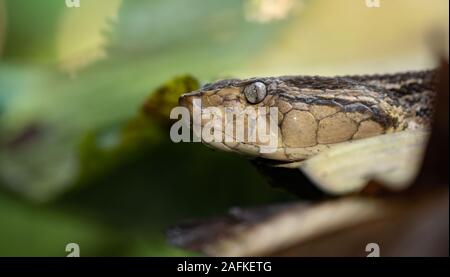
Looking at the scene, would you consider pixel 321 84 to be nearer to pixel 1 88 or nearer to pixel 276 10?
pixel 276 10

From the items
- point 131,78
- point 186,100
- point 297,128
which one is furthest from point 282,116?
point 131,78

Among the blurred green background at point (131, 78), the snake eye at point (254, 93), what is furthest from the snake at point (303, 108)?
the blurred green background at point (131, 78)

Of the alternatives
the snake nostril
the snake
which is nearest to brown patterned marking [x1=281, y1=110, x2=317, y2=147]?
the snake

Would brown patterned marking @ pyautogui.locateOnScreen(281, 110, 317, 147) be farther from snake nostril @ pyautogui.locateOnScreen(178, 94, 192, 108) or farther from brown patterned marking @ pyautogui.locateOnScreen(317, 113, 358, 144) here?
snake nostril @ pyautogui.locateOnScreen(178, 94, 192, 108)

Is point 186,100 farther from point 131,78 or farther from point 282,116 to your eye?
point 131,78

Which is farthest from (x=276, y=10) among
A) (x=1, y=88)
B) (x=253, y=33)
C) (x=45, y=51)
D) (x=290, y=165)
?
(x=1, y=88)

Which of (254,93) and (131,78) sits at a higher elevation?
(131,78)

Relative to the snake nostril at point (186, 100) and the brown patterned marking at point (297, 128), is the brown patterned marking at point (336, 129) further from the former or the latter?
the snake nostril at point (186, 100)

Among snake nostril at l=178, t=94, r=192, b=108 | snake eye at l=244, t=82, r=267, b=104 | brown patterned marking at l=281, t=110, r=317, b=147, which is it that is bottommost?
brown patterned marking at l=281, t=110, r=317, b=147
